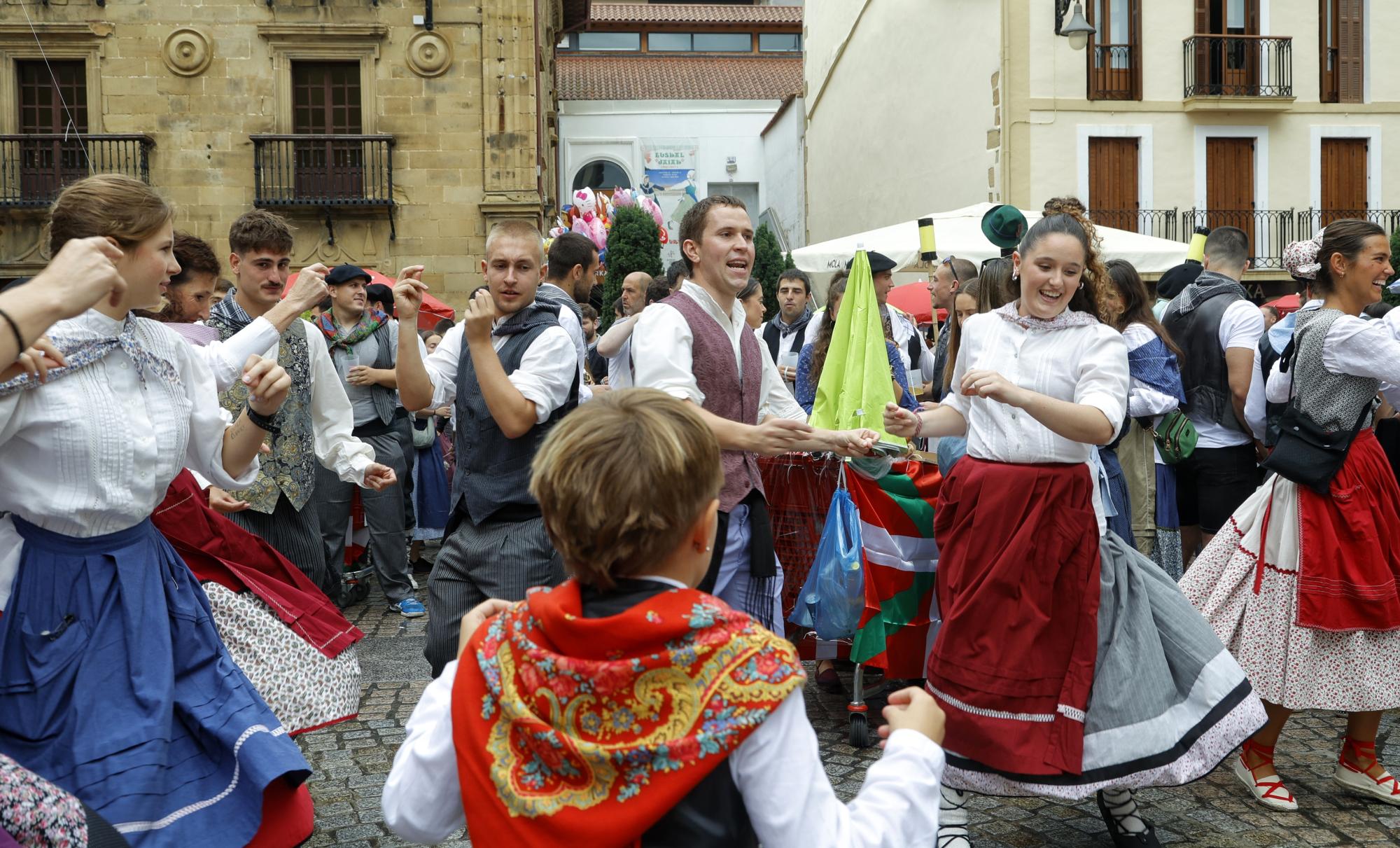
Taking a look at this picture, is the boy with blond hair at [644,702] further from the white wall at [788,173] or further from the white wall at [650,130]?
the white wall at [650,130]

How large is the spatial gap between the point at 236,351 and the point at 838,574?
228 cm

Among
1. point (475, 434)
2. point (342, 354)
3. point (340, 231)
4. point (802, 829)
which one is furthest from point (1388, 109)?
point (802, 829)

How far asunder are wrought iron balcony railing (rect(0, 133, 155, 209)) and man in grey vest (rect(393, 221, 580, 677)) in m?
17.0

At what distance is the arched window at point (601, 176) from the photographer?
3566 centimetres

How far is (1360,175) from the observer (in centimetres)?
2222

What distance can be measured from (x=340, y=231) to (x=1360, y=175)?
1776cm

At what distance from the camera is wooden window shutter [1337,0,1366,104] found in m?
22.1

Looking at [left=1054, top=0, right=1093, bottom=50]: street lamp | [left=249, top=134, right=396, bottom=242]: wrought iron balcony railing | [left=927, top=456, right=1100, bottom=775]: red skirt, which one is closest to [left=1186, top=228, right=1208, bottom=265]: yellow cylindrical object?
[left=927, top=456, right=1100, bottom=775]: red skirt

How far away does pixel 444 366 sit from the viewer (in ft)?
13.7

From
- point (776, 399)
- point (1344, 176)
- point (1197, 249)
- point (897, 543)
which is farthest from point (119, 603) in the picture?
point (1344, 176)

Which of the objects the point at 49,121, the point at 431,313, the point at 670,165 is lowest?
the point at 431,313

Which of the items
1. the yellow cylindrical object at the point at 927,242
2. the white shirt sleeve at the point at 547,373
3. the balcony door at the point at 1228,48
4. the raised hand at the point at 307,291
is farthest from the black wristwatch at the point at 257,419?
the balcony door at the point at 1228,48

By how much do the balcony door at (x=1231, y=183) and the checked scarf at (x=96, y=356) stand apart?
21581mm

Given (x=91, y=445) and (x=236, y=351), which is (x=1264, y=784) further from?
(x=91, y=445)
